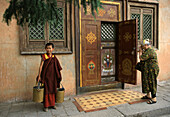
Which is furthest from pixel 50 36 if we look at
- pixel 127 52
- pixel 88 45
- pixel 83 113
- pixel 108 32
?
pixel 127 52

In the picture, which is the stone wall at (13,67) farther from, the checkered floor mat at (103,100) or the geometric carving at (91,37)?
the geometric carving at (91,37)

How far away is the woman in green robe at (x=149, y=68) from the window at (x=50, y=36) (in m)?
2.17

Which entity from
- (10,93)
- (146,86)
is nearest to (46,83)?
(10,93)

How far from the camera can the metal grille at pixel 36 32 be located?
163 inches

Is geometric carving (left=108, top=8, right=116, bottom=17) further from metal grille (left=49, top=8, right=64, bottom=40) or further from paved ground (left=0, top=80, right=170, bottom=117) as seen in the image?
paved ground (left=0, top=80, right=170, bottom=117)

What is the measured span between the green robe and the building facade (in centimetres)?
72

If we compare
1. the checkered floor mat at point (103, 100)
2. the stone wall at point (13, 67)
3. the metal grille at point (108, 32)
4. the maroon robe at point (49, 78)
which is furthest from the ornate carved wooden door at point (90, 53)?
the stone wall at point (13, 67)

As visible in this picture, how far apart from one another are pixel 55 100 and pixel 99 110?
3.65 feet

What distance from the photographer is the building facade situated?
396 centimetres

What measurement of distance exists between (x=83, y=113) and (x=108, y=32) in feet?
10.4

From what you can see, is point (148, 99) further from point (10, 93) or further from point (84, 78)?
point (10, 93)

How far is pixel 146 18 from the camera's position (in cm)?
557

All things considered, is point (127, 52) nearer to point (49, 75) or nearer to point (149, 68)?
point (149, 68)

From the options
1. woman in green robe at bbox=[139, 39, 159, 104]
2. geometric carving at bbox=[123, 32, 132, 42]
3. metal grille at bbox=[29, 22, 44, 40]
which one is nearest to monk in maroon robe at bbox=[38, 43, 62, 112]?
metal grille at bbox=[29, 22, 44, 40]
